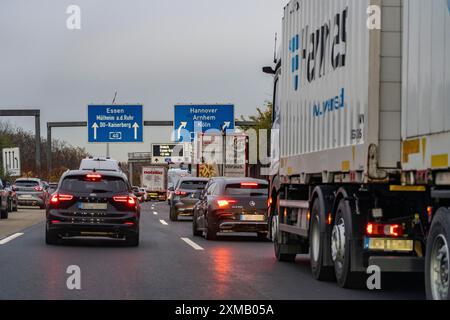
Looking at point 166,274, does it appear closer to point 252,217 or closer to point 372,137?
point 372,137

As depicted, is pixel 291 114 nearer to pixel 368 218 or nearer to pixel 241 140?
pixel 368 218

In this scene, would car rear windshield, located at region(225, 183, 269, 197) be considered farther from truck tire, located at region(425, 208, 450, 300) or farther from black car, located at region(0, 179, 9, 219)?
black car, located at region(0, 179, 9, 219)

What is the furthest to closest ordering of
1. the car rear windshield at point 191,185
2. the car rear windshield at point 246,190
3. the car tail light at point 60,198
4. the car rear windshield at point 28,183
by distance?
the car rear windshield at point 28,183, the car rear windshield at point 191,185, the car rear windshield at point 246,190, the car tail light at point 60,198

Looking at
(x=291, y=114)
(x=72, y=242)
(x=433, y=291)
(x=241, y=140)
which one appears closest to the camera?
(x=433, y=291)

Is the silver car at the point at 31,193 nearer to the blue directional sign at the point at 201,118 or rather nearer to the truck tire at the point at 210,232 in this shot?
the blue directional sign at the point at 201,118

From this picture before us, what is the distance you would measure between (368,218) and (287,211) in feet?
16.6

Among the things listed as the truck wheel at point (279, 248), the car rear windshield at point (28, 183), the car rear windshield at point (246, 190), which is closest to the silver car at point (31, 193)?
the car rear windshield at point (28, 183)

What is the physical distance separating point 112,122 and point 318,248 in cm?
4090

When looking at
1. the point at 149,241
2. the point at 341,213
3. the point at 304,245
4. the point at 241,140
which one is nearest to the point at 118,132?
the point at 241,140

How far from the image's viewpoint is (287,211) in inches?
720

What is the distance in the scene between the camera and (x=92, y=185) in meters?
22.8

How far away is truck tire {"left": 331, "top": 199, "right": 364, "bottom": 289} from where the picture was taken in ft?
44.2

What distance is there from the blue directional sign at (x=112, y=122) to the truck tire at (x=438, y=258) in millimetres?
44949

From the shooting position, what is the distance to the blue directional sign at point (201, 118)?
5534 cm
